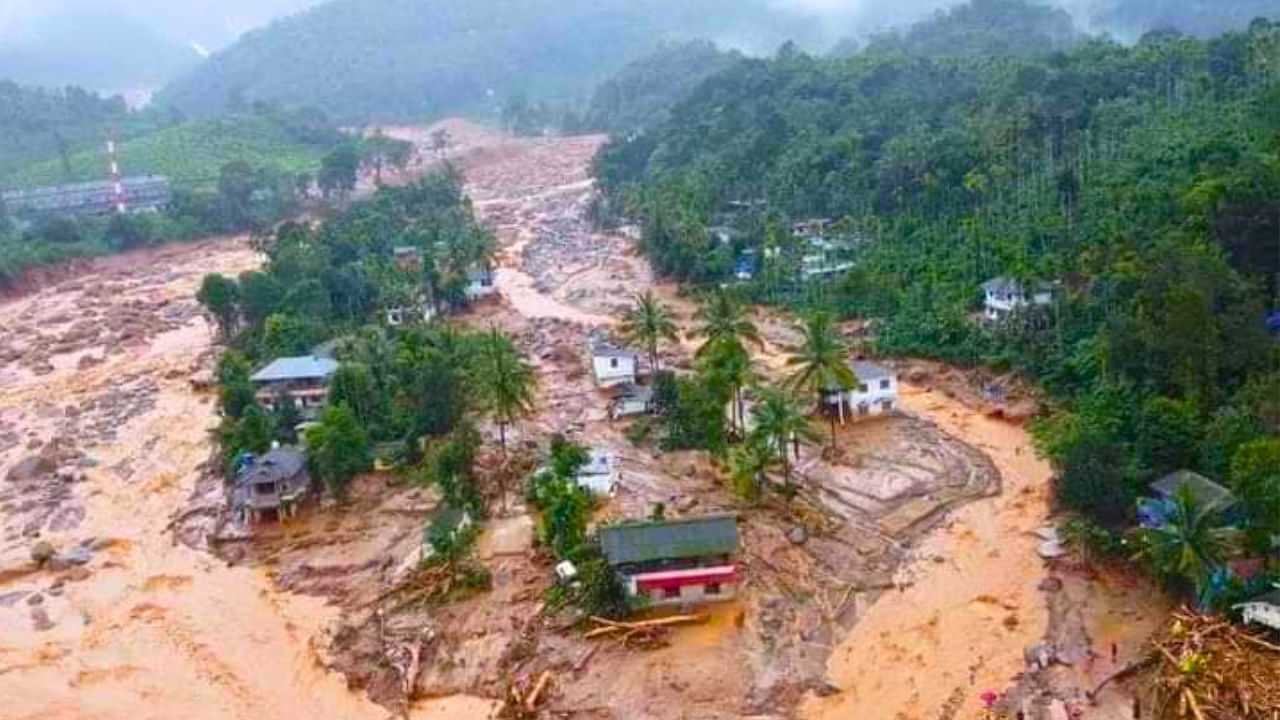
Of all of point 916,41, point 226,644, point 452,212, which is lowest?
point 226,644

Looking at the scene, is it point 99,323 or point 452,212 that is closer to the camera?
point 99,323

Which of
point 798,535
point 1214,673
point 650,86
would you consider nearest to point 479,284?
point 798,535

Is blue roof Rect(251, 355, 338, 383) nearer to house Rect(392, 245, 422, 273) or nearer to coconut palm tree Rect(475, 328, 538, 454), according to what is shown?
coconut palm tree Rect(475, 328, 538, 454)

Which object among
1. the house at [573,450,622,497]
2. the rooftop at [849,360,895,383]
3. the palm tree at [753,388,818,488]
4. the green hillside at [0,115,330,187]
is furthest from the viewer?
the green hillside at [0,115,330,187]

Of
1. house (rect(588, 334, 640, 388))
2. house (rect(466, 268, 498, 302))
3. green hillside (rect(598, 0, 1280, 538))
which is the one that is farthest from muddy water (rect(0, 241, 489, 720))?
house (rect(466, 268, 498, 302))

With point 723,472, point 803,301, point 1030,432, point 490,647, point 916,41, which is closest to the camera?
point 490,647

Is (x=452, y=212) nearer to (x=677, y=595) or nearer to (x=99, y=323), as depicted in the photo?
(x=99, y=323)

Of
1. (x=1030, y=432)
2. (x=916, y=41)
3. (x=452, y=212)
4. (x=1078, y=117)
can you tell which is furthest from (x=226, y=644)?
(x=916, y=41)
